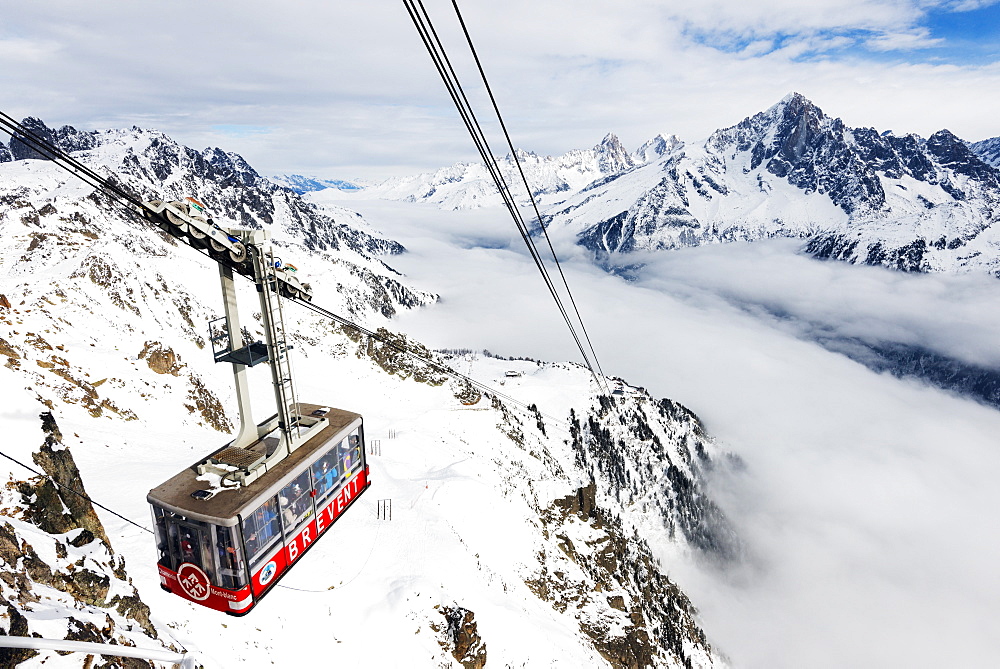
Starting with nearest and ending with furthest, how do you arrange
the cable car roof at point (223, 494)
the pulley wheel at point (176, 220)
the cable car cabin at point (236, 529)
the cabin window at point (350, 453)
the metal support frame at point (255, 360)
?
the pulley wheel at point (176, 220)
the cable car roof at point (223, 494)
the cable car cabin at point (236, 529)
the metal support frame at point (255, 360)
the cabin window at point (350, 453)

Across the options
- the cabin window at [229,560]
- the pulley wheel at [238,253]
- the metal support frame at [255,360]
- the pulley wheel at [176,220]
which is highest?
the pulley wheel at [176,220]

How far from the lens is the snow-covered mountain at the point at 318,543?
16.1m

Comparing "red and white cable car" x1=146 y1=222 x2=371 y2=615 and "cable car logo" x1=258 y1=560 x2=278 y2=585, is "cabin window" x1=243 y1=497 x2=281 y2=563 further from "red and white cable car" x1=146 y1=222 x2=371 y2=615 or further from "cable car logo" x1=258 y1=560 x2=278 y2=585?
"cable car logo" x1=258 y1=560 x2=278 y2=585

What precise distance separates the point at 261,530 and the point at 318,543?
13403 millimetres

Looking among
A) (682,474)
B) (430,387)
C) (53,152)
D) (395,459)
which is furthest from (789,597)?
(53,152)

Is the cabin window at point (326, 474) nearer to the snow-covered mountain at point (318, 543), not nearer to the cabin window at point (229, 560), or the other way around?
the cabin window at point (229, 560)

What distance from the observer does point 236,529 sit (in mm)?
12320

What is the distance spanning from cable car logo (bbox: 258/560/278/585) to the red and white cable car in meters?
0.03

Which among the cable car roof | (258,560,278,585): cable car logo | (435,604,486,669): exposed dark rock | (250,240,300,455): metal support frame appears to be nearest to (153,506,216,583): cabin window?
the cable car roof

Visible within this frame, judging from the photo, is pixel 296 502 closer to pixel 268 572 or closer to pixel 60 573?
pixel 268 572

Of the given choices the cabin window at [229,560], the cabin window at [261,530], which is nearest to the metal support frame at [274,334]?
the cabin window at [261,530]

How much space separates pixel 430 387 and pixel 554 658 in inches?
1870

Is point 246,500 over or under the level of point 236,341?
under

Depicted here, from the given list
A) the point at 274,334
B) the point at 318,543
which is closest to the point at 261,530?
the point at 274,334
